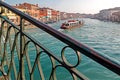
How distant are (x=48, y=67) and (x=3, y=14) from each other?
1344cm

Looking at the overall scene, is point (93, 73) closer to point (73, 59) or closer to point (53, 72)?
point (73, 59)

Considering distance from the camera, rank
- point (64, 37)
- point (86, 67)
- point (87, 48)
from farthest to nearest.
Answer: point (86, 67), point (64, 37), point (87, 48)

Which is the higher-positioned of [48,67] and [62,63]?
[62,63]

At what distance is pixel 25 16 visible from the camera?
1.38 meters

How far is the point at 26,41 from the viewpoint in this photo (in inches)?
59.9

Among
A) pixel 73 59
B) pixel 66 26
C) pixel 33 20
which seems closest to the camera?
pixel 33 20

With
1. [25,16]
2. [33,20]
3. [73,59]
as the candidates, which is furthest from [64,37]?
[73,59]

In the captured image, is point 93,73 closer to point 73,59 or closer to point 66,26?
point 73,59

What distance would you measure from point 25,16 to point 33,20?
0.11 meters

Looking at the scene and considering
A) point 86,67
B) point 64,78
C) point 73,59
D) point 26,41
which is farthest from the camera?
point 73,59

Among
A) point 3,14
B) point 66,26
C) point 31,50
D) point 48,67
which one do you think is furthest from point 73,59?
point 66,26

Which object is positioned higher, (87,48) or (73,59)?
(87,48)

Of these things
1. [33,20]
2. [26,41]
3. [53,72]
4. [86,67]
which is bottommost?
[86,67]

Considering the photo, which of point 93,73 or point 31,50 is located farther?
point 31,50
